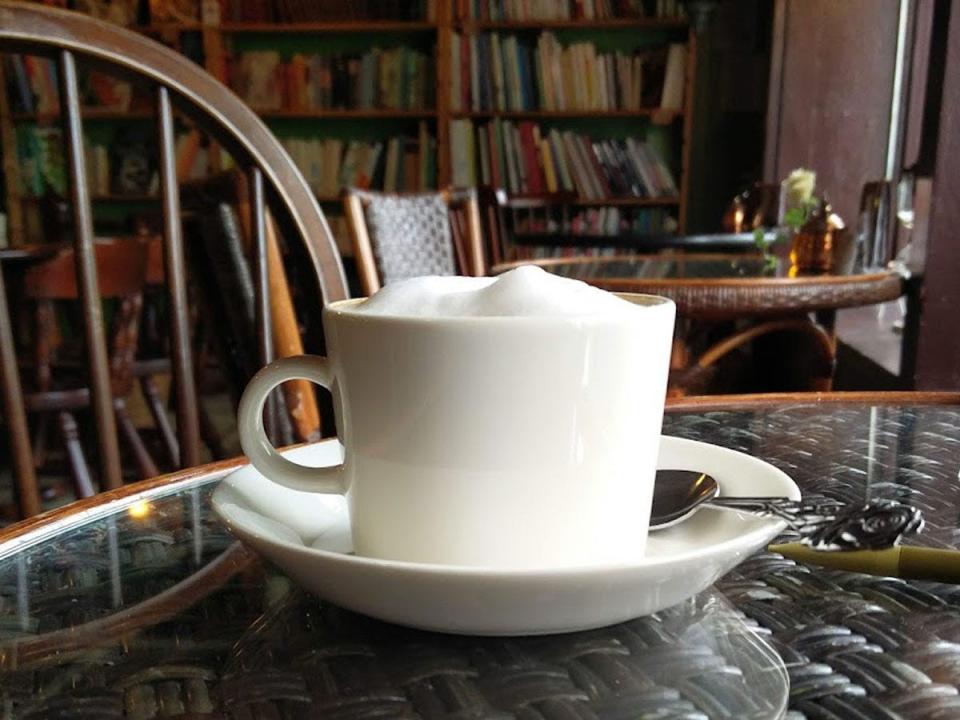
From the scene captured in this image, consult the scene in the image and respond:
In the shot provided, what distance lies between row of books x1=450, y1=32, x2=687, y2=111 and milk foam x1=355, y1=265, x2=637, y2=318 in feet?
10.7

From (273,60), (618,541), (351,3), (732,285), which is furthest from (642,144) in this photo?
(618,541)

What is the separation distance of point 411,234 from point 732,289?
0.84 meters

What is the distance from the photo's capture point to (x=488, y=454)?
0.30 meters

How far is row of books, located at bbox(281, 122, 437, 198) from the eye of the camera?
142 inches

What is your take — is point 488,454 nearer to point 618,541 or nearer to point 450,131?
point 618,541

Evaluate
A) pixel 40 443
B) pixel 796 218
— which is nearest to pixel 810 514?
pixel 796 218

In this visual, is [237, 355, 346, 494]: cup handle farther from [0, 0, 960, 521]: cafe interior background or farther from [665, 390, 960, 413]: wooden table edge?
[0, 0, 960, 521]: cafe interior background

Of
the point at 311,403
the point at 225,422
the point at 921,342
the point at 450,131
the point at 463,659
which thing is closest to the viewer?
the point at 463,659

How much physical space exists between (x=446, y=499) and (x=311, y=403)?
554mm

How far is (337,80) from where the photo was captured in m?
3.57

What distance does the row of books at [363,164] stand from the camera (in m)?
3.60

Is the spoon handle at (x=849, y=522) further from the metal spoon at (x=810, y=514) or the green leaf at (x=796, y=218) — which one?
the green leaf at (x=796, y=218)

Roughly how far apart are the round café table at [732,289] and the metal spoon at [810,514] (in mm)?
1073

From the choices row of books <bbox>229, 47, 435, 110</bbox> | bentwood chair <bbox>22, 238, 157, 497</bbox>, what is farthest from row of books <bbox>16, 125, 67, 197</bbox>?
bentwood chair <bbox>22, 238, 157, 497</bbox>
